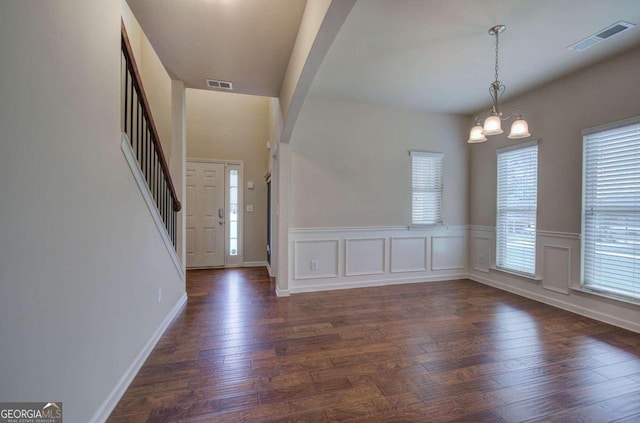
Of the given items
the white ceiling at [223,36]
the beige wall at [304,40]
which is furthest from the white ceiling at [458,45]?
the white ceiling at [223,36]

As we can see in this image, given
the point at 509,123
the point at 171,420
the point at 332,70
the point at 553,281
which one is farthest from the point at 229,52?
the point at 553,281

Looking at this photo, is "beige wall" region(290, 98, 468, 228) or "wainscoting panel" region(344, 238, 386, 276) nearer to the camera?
"beige wall" region(290, 98, 468, 228)

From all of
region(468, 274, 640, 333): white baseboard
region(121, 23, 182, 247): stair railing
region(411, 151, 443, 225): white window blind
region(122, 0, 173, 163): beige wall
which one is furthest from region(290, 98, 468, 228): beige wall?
region(122, 0, 173, 163): beige wall

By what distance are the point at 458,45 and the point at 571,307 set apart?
128 inches

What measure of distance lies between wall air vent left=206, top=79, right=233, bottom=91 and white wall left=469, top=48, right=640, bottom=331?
12.9ft

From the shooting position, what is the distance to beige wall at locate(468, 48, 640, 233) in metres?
2.72

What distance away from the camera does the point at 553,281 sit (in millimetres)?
3361

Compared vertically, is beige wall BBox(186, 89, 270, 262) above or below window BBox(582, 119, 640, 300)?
above

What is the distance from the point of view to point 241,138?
5465mm

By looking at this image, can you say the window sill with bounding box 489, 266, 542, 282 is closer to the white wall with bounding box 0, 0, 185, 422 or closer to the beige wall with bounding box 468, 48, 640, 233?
the beige wall with bounding box 468, 48, 640, 233

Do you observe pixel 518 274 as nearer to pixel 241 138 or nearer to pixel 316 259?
pixel 316 259

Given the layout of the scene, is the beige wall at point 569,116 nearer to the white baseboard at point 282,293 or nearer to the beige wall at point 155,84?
Answer: the white baseboard at point 282,293

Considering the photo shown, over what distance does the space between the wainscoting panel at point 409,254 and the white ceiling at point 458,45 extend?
85.8 inches

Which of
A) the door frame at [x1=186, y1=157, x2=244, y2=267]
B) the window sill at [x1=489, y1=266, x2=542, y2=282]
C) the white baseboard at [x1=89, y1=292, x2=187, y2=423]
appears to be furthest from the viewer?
the door frame at [x1=186, y1=157, x2=244, y2=267]
